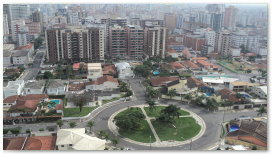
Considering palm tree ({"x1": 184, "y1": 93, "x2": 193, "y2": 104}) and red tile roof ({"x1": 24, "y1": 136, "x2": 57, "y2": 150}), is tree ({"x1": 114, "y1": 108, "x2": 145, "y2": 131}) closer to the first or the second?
red tile roof ({"x1": 24, "y1": 136, "x2": 57, "y2": 150})

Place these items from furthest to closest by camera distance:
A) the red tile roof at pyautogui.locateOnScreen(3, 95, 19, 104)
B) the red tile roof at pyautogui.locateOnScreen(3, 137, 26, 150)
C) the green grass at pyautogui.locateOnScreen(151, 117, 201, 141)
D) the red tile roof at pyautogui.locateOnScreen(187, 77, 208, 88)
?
the red tile roof at pyautogui.locateOnScreen(187, 77, 208, 88) < the red tile roof at pyautogui.locateOnScreen(3, 95, 19, 104) < the green grass at pyautogui.locateOnScreen(151, 117, 201, 141) < the red tile roof at pyautogui.locateOnScreen(3, 137, 26, 150)

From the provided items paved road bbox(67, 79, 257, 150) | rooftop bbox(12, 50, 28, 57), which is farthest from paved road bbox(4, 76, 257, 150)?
rooftop bbox(12, 50, 28, 57)

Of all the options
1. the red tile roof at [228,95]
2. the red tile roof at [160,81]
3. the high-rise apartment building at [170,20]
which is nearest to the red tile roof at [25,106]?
the red tile roof at [160,81]

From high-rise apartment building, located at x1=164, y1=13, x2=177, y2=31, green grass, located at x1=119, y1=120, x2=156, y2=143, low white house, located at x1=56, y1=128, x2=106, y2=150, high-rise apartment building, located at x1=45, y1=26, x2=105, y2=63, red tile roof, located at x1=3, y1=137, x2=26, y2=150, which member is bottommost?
green grass, located at x1=119, y1=120, x2=156, y2=143

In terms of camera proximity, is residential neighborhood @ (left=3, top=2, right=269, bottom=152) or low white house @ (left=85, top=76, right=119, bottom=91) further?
low white house @ (left=85, top=76, right=119, bottom=91)

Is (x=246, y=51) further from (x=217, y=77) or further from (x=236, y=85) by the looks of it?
(x=236, y=85)

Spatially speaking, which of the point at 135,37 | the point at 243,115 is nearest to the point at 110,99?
the point at 243,115

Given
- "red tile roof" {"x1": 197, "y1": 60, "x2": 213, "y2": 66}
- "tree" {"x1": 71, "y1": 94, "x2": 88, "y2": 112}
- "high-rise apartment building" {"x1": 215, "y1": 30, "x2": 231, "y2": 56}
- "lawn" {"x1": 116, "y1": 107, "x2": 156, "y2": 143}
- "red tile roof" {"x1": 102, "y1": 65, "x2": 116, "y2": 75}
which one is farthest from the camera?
"high-rise apartment building" {"x1": 215, "y1": 30, "x2": 231, "y2": 56}
